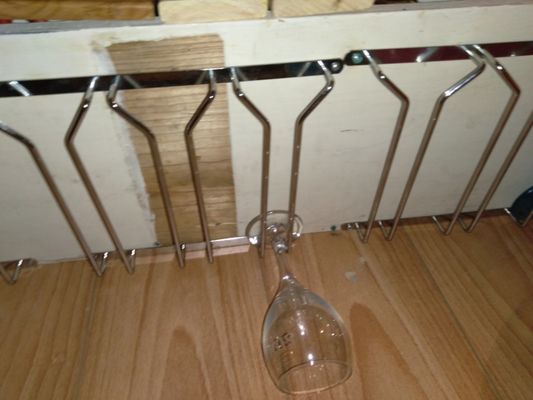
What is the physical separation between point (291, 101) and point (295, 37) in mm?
74

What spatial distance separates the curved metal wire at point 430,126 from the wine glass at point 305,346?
A: 172 millimetres

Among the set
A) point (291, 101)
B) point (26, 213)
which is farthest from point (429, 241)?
point (26, 213)

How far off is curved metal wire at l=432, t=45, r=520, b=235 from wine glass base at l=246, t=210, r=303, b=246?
0.22 metres

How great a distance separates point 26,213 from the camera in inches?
20.5

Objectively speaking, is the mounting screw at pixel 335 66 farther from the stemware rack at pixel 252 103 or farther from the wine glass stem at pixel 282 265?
the wine glass stem at pixel 282 265

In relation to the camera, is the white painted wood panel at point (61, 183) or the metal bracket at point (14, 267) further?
the metal bracket at point (14, 267)

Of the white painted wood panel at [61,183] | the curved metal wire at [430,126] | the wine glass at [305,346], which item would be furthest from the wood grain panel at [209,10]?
the wine glass at [305,346]

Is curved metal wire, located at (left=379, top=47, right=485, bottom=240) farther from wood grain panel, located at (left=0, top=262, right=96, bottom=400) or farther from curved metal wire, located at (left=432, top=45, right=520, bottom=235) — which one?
wood grain panel, located at (left=0, top=262, right=96, bottom=400)

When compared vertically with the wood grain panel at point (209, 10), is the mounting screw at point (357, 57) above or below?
below

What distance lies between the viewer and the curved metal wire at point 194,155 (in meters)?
0.40

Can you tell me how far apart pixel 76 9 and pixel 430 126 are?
14.7 inches

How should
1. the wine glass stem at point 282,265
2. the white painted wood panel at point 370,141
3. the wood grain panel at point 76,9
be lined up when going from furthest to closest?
the wine glass stem at point 282,265 < the white painted wood panel at point 370,141 < the wood grain panel at point 76,9

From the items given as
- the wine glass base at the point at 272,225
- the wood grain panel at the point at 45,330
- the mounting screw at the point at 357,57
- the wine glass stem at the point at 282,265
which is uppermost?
the mounting screw at the point at 357,57

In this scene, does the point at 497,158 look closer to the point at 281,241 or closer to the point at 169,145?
the point at 281,241
